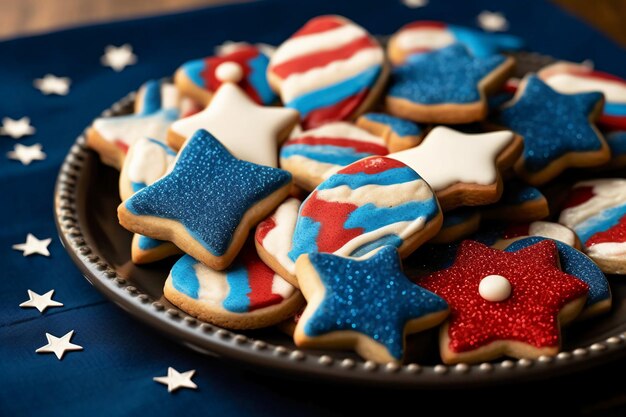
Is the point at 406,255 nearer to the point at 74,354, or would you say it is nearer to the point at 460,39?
the point at 74,354

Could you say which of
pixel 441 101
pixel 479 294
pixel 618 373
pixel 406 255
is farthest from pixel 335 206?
pixel 618 373

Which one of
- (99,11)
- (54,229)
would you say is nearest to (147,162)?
(54,229)

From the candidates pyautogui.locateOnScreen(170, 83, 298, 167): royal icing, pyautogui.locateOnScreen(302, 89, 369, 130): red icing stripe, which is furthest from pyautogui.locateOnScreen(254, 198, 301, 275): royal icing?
pyautogui.locateOnScreen(302, 89, 369, 130): red icing stripe

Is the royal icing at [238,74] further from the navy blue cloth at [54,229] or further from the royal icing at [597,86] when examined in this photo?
the royal icing at [597,86]

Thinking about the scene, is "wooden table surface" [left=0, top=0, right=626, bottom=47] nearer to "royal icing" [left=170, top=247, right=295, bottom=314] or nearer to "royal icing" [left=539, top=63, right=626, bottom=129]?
"royal icing" [left=539, top=63, right=626, bottom=129]

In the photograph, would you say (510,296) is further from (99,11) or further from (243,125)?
(99,11)

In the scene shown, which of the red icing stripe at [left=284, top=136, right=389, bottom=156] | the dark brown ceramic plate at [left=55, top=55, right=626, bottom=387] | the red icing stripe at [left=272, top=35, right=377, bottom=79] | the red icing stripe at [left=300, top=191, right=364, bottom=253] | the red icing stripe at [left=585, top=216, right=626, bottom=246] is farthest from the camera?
the red icing stripe at [left=272, top=35, right=377, bottom=79]
